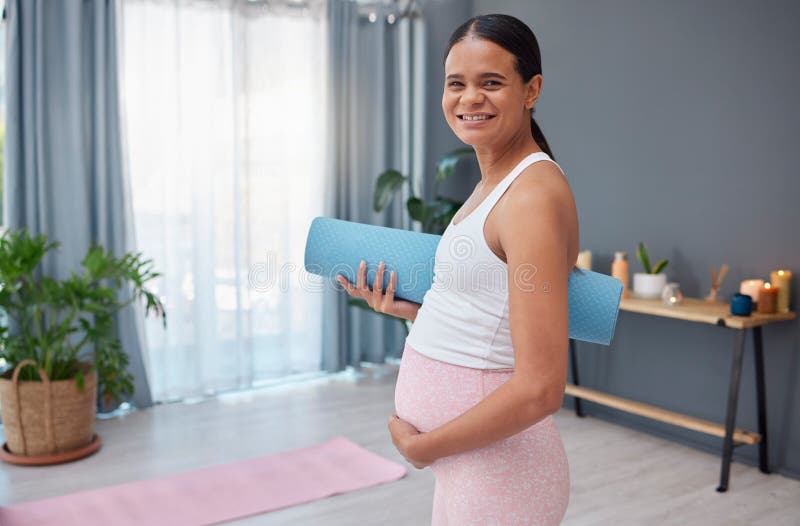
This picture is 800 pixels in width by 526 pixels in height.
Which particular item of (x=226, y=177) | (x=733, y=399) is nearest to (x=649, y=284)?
(x=733, y=399)

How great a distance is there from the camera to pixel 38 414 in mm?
2924

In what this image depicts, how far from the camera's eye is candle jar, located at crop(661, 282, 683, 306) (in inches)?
117

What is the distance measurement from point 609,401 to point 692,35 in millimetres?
1623

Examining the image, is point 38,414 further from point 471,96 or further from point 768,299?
point 768,299

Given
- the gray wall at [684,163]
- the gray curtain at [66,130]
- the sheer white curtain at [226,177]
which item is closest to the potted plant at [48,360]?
the gray curtain at [66,130]

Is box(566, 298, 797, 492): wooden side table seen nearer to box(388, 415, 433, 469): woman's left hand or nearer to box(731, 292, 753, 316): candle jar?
box(731, 292, 753, 316): candle jar

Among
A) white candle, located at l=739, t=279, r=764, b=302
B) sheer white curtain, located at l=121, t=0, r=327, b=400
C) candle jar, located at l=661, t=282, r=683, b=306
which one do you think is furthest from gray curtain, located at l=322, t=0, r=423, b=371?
white candle, located at l=739, t=279, r=764, b=302

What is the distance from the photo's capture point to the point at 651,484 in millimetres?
2754

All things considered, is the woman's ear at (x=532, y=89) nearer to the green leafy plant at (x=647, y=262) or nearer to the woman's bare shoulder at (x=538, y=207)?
the woman's bare shoulder at (x=538, y=207)

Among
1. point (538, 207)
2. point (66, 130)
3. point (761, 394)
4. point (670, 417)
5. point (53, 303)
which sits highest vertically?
point (66, 130)

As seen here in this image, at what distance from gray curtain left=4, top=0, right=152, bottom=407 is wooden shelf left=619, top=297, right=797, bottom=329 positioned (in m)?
2.40

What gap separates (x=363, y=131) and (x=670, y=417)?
2342 mm

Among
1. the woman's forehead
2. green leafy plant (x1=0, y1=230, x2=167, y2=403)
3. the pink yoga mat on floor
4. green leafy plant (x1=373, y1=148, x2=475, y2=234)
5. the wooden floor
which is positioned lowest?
the wooden floor

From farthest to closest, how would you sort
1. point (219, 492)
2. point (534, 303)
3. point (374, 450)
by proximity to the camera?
1. point (374, 450)
2. point (219, 492)
3. point (534, 303)
